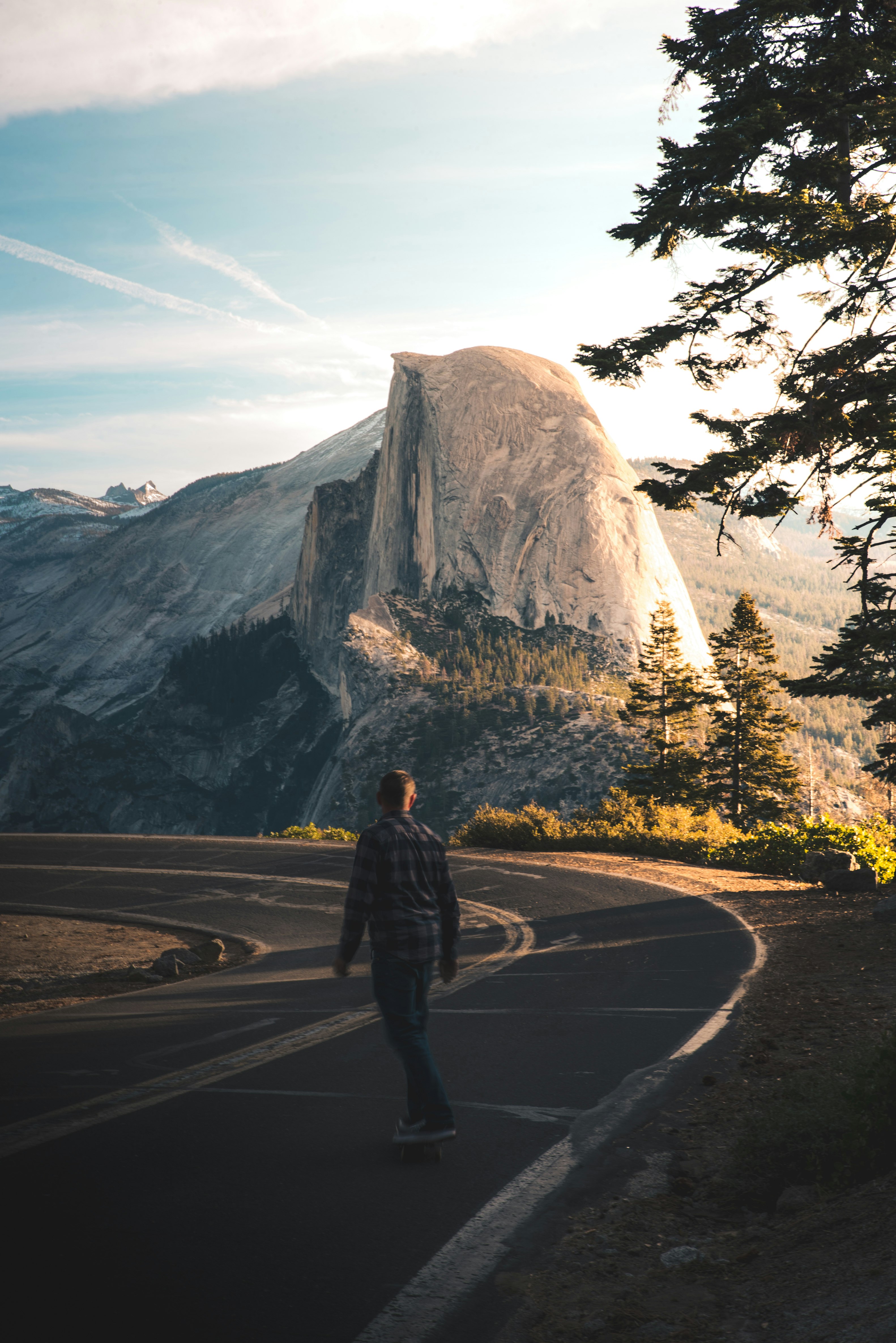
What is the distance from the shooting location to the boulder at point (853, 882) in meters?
15.8

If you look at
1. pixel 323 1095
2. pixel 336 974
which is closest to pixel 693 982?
pixel 323 1095

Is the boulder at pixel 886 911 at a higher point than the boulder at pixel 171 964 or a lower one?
higher

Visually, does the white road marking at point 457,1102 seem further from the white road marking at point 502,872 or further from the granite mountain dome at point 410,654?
the granite mountain dome at point 410,654

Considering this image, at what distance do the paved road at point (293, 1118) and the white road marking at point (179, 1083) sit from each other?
1.5 inches

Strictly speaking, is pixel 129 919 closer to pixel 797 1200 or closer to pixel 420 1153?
pixel 420 1153

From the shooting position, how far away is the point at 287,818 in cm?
12100

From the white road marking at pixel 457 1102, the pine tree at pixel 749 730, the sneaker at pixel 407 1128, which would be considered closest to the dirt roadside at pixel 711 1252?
the white road marking at pixel 457 1102

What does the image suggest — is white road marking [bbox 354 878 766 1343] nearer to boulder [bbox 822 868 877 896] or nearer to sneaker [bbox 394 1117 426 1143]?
sneaker [bbox 394 1117 426 1143]

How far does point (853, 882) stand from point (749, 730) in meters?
24.8

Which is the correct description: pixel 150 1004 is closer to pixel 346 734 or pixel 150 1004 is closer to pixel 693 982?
pixel 693 982

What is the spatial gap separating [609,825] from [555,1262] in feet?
76.8

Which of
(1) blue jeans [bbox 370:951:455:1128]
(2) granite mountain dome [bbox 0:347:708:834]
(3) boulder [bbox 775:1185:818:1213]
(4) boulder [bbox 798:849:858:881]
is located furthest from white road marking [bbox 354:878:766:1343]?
(2) granite mountain dome [bbox 0:347:708:834]

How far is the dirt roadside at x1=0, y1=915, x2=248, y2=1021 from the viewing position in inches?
348

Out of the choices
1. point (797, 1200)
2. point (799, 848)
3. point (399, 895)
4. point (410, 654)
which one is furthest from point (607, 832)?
point (410, 654)
